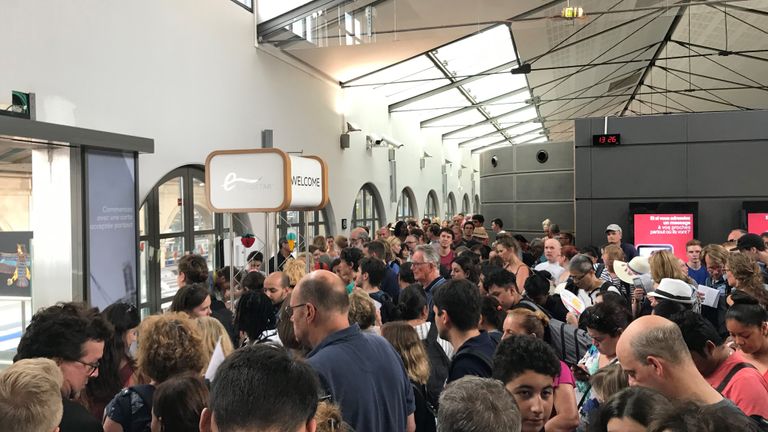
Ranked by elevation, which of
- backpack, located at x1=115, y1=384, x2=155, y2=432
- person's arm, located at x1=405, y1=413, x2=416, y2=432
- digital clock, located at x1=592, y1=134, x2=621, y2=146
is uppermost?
digital clock, located at x1=592, y1=134, x2=621, y2=146

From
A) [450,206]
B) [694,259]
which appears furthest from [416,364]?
[450,206]

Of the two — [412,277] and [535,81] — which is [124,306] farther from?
[535,81]

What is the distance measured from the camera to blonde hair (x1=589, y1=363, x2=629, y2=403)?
247 cm

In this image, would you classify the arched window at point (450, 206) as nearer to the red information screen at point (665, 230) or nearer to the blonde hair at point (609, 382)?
the red information screen at point (665, 230)

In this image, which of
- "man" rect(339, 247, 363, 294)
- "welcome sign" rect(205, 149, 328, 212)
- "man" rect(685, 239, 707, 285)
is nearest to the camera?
"welcome sign" rect(205, 149, 328, 212)

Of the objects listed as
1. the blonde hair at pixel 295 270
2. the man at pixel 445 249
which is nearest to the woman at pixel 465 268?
the blonde hair at pixel 295 270

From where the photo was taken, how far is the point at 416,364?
3.06 metres

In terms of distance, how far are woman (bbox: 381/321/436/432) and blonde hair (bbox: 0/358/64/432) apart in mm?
1562

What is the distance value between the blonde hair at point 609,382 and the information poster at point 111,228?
17.0ft

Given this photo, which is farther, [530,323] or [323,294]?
[530,323]

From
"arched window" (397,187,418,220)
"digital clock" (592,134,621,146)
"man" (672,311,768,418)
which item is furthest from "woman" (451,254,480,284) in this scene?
"arched window" (397,187,418,220)

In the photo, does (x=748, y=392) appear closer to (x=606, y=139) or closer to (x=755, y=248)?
(x=755, y=248)

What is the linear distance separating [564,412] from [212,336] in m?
1.69

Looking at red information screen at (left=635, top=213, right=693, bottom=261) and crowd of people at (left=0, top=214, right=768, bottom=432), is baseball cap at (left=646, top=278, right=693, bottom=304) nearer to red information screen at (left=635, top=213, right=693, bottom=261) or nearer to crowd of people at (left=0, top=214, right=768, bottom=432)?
crowd of people at (left=0, top=214, right=768, bottom=432)
